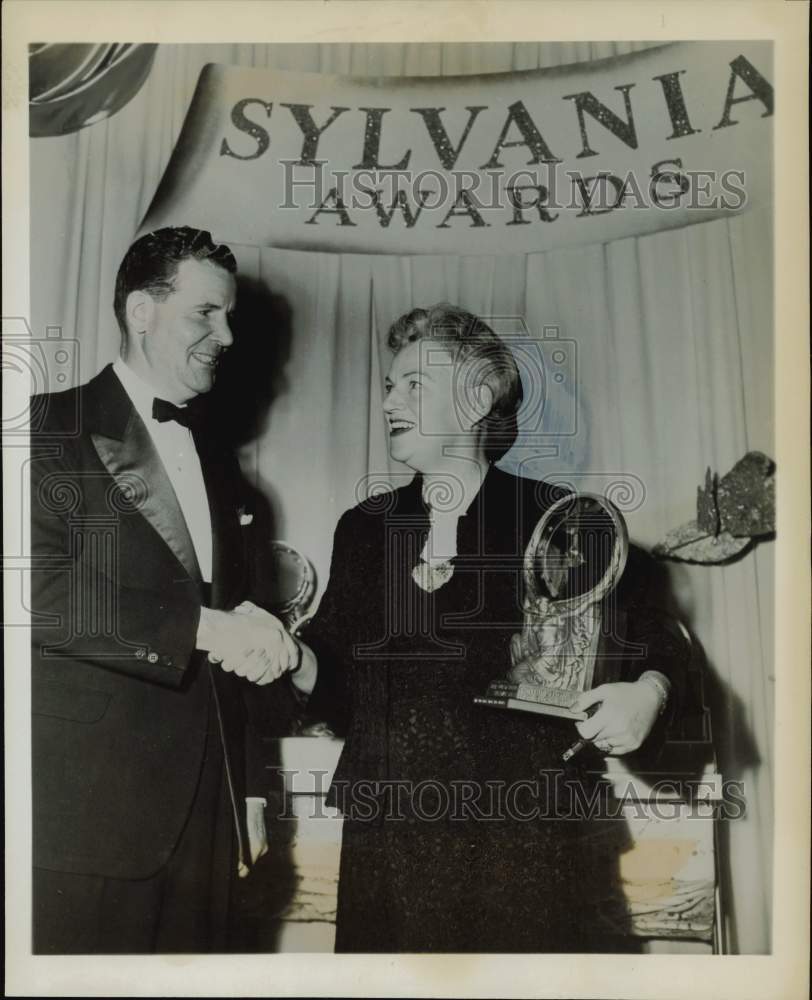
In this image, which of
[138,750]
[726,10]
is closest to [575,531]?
[138,750]

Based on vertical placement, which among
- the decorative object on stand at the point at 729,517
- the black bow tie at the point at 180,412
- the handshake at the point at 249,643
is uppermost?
the black bow tie at the point at 180,412

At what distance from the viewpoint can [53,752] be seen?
220cm

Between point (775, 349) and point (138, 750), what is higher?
point (775, 349)

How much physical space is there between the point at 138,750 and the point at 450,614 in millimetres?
857

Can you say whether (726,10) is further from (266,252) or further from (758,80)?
(266,252)

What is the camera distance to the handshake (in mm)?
2178

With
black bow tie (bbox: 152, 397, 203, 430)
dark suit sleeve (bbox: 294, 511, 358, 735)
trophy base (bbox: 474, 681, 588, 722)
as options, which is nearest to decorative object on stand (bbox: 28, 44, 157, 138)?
black bow tie (bbox: 152, 397, 203, 430)

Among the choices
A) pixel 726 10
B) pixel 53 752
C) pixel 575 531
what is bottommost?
pixel 53 752

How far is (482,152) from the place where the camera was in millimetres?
2262

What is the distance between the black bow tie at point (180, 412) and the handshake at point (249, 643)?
484 millimetres

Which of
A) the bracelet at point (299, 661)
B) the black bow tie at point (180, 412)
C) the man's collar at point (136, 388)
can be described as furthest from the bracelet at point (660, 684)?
the man's collar at point (136, 388)

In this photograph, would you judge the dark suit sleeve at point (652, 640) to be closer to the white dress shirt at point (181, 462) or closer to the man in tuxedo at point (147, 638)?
the man in tuxedo at point (147, 638)

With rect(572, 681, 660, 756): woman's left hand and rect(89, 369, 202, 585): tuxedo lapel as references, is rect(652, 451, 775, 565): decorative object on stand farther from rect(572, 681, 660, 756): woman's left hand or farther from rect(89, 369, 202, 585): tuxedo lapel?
rect(89, 369, 202, 585): tuxedo lapel

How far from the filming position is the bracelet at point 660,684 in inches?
86.3
